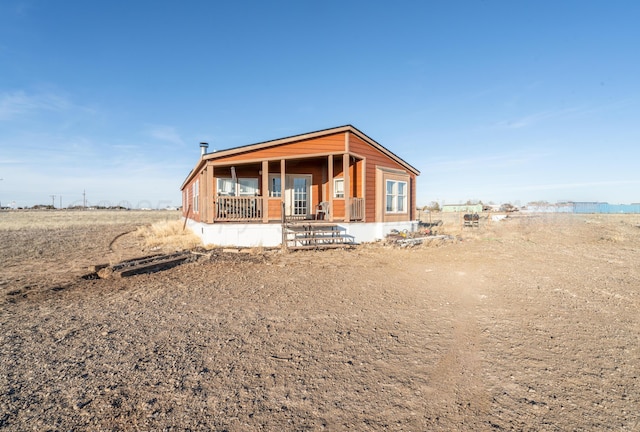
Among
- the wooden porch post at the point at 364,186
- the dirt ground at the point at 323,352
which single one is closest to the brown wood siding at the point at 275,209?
the wooden porch post at the point at 364,186

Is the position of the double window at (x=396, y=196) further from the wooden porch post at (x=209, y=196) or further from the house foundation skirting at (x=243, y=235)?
A: the wooden porch post at (x=209, y=196)

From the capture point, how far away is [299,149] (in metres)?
12.5

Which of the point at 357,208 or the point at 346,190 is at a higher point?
the point at 346,190

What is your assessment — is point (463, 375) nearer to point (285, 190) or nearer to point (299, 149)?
point (299, 149)

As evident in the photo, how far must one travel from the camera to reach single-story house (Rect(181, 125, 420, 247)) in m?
12.1

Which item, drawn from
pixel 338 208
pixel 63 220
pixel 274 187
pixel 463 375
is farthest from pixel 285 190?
pixel 63 220

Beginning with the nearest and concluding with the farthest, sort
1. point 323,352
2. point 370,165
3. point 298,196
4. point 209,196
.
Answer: point 323,352
point 209,196
point 370,165
point 298,196

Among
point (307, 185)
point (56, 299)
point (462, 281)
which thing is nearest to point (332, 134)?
point (307, 185)

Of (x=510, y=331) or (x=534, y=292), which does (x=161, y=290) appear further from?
(x=534, y=292)

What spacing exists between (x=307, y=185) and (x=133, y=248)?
770cm

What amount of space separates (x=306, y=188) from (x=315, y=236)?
13.9 feet

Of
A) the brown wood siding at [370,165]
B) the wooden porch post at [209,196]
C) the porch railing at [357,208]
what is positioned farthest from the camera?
the brown wood siding at [370,165]

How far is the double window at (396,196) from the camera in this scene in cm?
1477

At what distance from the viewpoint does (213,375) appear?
3.23 m
